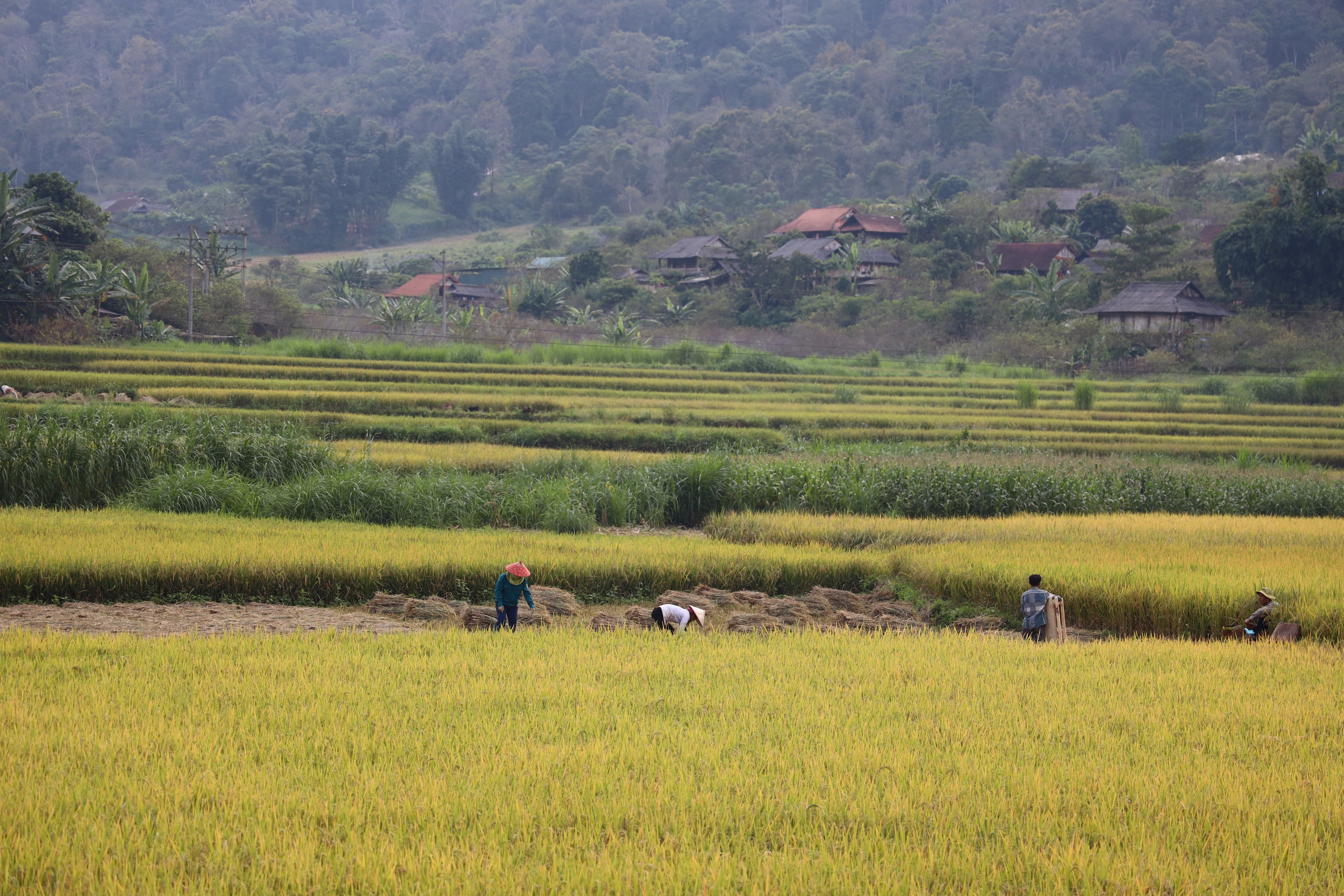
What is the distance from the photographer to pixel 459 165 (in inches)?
2985

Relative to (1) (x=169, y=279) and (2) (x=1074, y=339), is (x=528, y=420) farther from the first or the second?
(2) (x=1074, y=339)

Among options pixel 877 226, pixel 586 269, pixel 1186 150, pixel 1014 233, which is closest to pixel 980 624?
pixel 586 269

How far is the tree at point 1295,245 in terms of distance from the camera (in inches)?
1359

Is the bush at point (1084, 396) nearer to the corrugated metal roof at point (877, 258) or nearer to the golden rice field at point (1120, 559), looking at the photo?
the golden rice field at point (1120, 559)

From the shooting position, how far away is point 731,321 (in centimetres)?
4466

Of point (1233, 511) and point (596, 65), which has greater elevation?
point (596, 65)

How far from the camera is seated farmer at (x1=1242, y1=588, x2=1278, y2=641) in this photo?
798 centimetres

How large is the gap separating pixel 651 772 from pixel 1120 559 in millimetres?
7230

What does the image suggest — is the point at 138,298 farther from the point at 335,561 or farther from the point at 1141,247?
the point at 1141,247

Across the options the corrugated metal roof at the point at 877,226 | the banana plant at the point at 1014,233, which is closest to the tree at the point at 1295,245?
the banana plant at the point at 1014,233

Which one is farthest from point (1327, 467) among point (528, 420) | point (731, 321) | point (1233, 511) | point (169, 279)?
point (169, 279)

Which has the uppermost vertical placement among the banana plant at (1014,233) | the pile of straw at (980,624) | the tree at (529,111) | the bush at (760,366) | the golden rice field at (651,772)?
the tree at (529,111)

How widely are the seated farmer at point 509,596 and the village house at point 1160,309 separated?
3306 cm

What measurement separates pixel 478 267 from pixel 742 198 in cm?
2098
